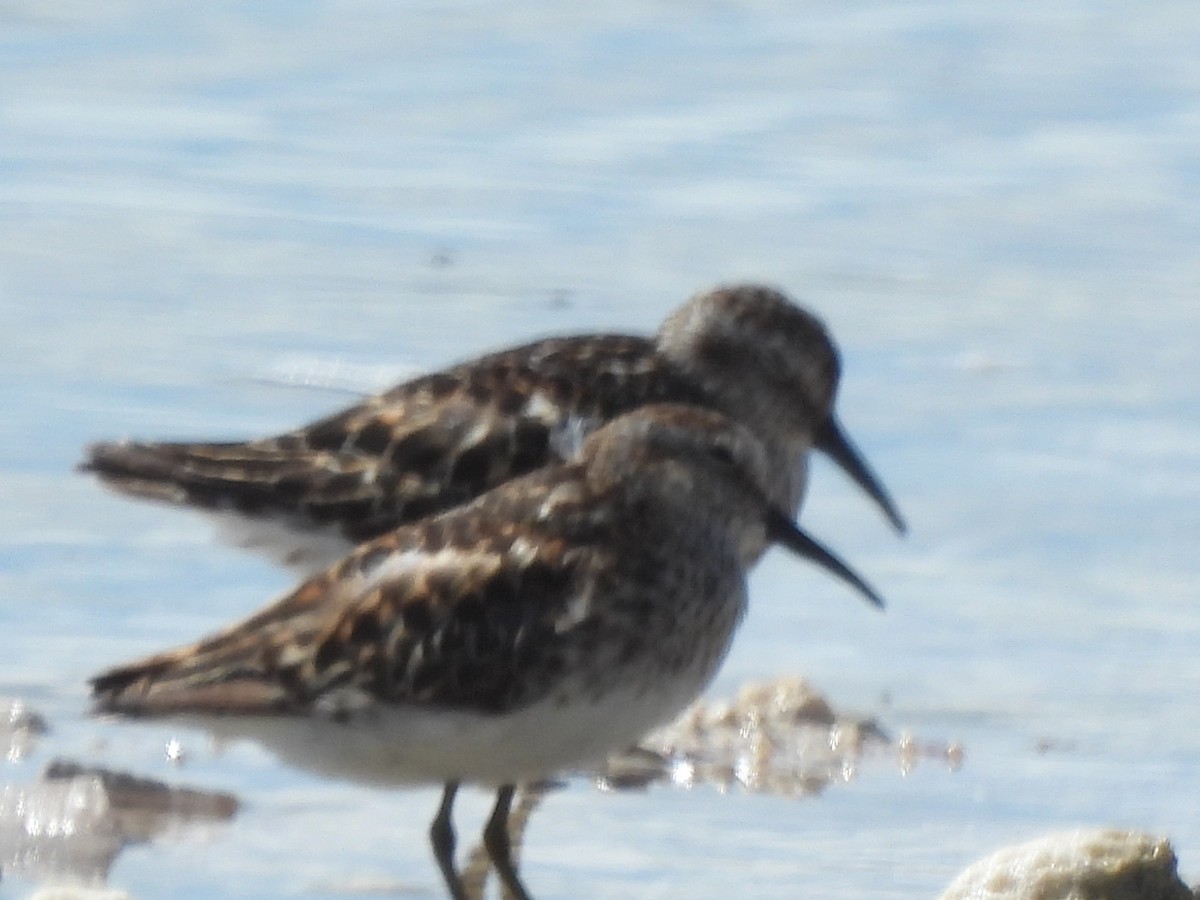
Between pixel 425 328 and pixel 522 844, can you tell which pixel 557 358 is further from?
pixel 425 328

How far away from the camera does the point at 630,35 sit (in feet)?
42.3

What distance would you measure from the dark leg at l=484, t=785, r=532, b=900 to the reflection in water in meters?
0.62

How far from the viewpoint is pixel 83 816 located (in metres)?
6.07

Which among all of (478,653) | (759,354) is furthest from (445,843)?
(759,354)

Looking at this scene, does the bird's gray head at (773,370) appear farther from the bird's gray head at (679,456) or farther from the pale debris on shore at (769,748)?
the bird's gray head at (679,456)

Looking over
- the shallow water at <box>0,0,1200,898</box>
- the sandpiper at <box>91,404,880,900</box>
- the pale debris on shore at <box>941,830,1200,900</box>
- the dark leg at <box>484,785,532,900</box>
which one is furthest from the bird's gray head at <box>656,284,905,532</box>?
the pale debris on shore at <box>941,830,1200,900</box>

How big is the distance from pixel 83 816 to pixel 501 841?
2.83ft

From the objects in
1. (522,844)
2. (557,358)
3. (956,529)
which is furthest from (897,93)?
(522,844)

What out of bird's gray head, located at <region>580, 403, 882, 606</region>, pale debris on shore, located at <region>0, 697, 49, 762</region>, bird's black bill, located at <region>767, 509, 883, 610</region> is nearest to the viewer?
bird's gray head, located at <region>580, 403, 882, 606</region>

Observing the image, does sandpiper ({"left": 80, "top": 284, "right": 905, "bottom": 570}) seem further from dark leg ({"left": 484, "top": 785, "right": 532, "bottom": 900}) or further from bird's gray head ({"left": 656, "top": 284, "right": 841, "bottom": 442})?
dark leg ({"left": 484, "top": 785, "right": 532, "bottom": 900})

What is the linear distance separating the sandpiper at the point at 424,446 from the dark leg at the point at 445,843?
3.47 feet

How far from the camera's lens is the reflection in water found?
19.1 ft

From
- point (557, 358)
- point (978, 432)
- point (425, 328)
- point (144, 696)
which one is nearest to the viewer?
point (144, 696)

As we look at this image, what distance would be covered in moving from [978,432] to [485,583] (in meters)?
3.50
